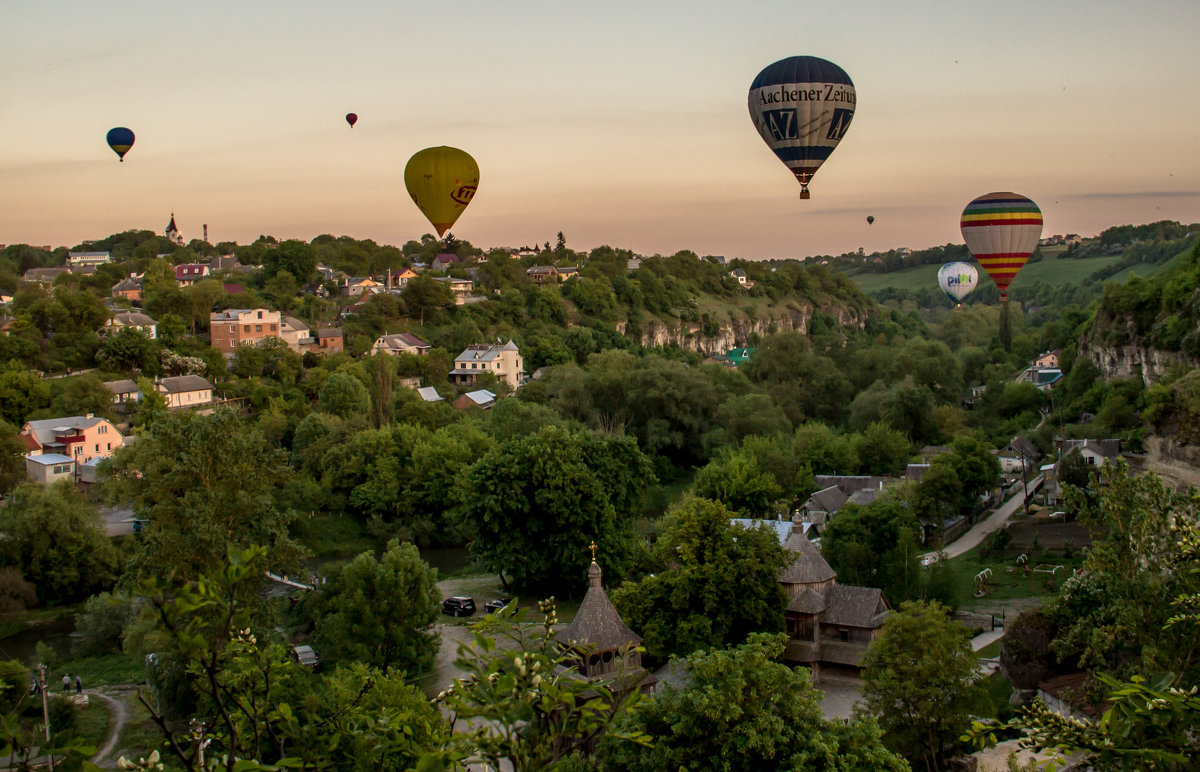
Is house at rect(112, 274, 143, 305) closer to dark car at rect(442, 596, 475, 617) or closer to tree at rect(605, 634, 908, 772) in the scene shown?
dark car at rect(442, 596, 475, 617)

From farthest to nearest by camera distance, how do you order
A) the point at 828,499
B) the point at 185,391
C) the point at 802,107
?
the point at 185,391, the point at 828,499, the point at 802,107

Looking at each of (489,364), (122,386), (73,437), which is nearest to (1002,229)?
(489,364)

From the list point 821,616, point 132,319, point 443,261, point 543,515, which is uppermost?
point 443,261

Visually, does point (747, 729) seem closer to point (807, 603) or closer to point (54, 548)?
point (807, 603)

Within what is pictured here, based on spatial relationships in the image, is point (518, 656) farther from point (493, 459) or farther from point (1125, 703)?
point (493, 459)

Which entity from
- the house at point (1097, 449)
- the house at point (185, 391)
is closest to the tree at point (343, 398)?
the house at point (185, 391)
